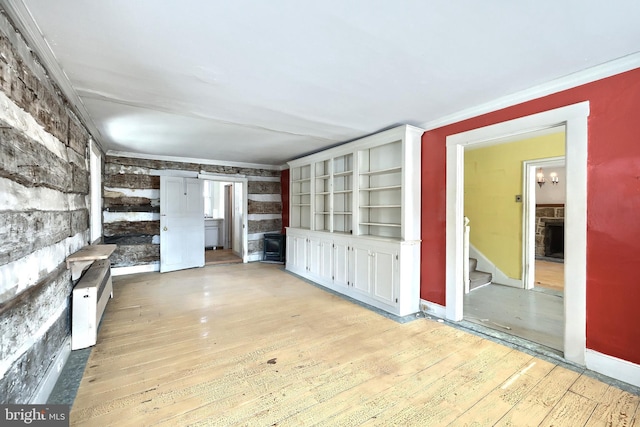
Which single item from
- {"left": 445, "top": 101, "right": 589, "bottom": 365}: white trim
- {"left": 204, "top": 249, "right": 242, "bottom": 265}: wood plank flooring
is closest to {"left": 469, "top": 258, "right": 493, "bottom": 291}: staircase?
{"left": 445, "top": 101, "right": 589, "bottom": 365}: white trim

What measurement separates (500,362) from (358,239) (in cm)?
217

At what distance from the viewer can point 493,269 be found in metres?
5.18

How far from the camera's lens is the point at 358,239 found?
4.20 m

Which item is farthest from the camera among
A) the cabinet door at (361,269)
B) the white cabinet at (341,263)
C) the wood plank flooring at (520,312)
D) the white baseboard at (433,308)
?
the white cabinet at (341,263)

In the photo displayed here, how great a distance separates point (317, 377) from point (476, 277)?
3.74m

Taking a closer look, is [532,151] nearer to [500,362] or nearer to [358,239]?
[358,239]

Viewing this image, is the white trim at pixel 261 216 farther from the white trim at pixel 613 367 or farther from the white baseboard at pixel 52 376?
the white trim at pixel 613 367

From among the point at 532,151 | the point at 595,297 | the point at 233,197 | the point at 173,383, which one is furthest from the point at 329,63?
the point at 233,197

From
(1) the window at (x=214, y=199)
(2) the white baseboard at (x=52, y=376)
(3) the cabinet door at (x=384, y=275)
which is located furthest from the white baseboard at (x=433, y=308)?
(1) the window at (x=214, y=199)

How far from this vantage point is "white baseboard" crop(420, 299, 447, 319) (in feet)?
11.5

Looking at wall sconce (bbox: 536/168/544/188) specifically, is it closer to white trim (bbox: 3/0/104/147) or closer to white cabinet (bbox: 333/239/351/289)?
white cabinet (bbox: 333/239/351/289)

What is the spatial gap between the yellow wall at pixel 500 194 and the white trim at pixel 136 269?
20.4ft

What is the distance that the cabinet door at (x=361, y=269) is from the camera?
402 centimetres

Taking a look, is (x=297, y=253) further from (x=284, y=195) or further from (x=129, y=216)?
(x=129, y=216)
